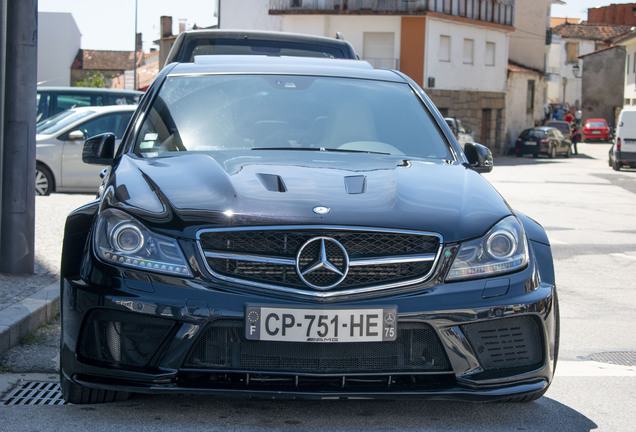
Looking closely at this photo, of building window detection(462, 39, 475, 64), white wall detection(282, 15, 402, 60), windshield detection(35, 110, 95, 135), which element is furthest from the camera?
building window detection(462, 39, 475, 64)

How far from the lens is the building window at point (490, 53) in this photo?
5238cm

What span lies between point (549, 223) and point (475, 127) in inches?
1508

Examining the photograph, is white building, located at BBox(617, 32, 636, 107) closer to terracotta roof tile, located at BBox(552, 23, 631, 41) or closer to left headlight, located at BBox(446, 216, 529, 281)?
terracotta roof tile, located at BBox(552, 23, 631, 41)

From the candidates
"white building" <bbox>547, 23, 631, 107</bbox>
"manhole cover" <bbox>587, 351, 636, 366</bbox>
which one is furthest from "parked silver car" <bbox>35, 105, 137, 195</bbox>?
"white building" <bbox>547, 23, 631, 107</bbox>

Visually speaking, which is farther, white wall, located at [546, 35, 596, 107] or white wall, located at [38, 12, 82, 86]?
white wall, located at [546, 35, 596, 107]

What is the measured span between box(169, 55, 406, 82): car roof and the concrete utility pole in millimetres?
1598

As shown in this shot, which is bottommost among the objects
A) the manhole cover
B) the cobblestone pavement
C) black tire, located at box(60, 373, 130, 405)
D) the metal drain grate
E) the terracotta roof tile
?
the manhole cover

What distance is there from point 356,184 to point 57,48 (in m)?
83.2

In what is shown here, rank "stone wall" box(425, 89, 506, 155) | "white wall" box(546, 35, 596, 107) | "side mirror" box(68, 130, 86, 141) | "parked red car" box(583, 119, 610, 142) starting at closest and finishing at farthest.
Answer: "side mirror" box(68, 130, 86, 141) → "stone wall" box(425, 89, 506, 155) → "parked red car" box(583, 119, 610, 142) → "white wall" box(546, 35, 596, 107)

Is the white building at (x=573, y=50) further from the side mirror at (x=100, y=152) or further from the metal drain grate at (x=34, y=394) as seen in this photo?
the metal drain grate at (x=34, y=394)

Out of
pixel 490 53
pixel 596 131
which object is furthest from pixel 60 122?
pixel 596 131

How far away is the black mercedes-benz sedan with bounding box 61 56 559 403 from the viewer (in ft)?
11.5

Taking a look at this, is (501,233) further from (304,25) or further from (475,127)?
(475,127)

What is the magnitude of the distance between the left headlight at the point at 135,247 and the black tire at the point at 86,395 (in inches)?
22.4
